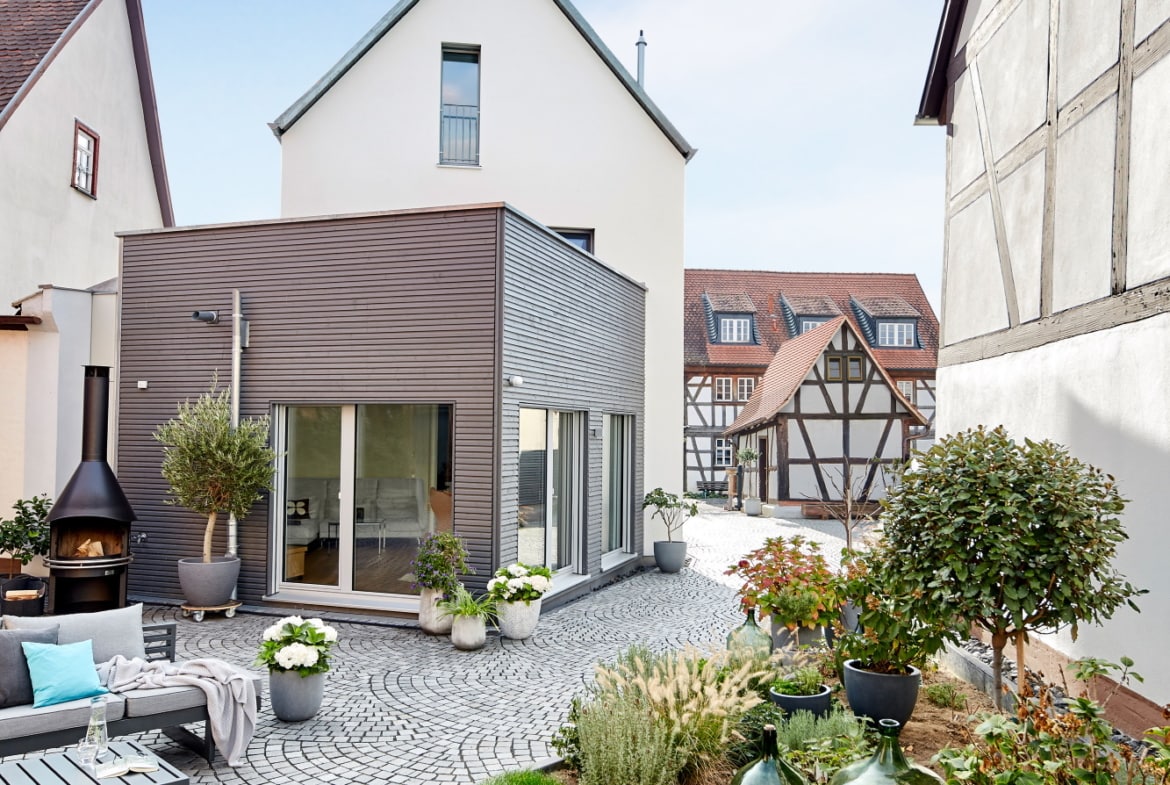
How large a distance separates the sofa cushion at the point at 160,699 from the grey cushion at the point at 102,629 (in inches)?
26.7

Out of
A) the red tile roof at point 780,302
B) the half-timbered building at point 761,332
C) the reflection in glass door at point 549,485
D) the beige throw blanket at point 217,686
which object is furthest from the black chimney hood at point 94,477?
the red tile roof at point 780,302

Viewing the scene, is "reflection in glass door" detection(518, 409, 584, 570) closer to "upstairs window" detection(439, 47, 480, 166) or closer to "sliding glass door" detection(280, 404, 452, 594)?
"sliding glass door" detection(280, 404, 452, 594)

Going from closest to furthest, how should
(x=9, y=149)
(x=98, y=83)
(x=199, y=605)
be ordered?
(x=199, y=605), (x=9, y=149), (x=98, y=83)

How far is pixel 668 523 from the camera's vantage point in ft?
44.3

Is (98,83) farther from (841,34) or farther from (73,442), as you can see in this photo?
(841,34)

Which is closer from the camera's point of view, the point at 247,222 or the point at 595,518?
the point at 247,222

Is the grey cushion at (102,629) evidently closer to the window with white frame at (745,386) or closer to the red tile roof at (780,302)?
the red tile roof at (780,302)

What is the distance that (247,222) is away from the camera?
9898 mm

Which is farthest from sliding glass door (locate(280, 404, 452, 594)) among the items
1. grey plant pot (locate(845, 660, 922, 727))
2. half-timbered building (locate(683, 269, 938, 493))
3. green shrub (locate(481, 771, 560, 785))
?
half-timbered building (locate(683, 269, 938, 493))

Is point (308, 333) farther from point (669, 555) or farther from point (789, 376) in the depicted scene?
point (789, 376)

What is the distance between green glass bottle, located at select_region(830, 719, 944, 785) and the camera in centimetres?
349

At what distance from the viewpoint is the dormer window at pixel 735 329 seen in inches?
1246

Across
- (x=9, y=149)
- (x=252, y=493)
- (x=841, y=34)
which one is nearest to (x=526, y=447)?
(x=252, y=493)

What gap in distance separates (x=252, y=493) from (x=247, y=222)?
122 inches
